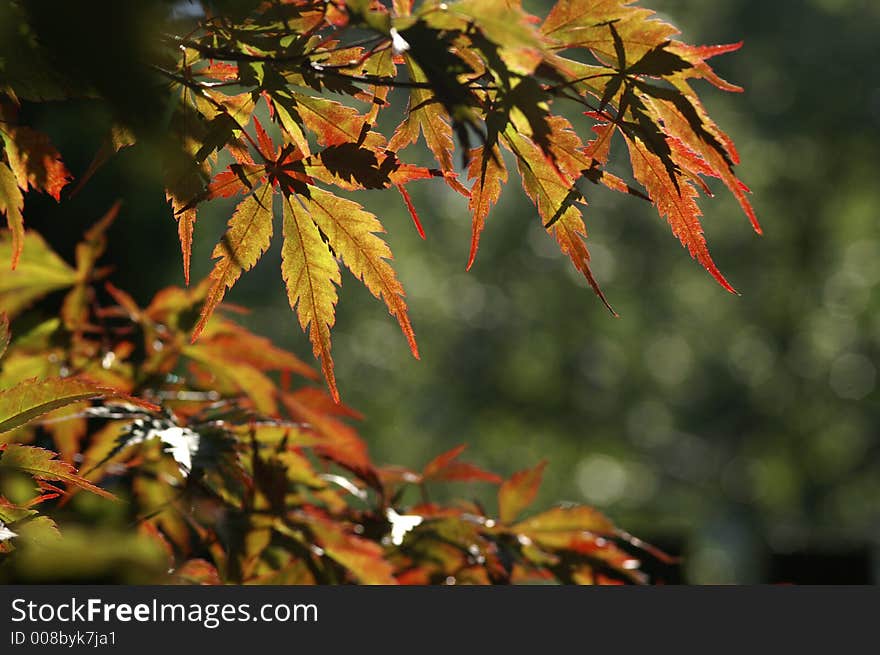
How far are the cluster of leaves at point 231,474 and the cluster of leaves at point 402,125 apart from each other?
241 mm

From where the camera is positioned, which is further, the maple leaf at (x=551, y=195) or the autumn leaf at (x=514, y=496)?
the autumn leaf at (x=514, y=496)

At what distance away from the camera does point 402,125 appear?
90 cm

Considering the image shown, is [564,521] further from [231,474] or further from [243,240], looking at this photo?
[243,240]

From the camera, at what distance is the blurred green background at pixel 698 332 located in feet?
41.4

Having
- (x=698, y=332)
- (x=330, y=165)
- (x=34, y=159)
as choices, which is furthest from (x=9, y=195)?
(x=698, y=332)

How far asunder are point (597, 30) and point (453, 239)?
1417cm

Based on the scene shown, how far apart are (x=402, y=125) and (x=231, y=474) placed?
19.4 inches

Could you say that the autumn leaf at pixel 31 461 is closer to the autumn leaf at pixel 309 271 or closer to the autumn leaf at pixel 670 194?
the autumn leaf at pixel 309 271

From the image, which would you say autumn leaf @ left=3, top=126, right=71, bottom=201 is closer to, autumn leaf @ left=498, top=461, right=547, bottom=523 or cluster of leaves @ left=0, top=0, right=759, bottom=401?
cluster of leaves @ left=0, top=0, right=759, bottom=401

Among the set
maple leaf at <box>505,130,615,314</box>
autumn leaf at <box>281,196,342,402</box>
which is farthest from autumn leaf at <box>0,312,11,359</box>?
maple leaf at <box>505,130,615,314</box>

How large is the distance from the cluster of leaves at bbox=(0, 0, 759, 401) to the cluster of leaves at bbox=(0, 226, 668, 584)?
241mm

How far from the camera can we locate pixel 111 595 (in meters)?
1.05

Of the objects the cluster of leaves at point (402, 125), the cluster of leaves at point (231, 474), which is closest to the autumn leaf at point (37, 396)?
the cluster of leaves at point (231, 474)

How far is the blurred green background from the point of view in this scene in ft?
41.4
